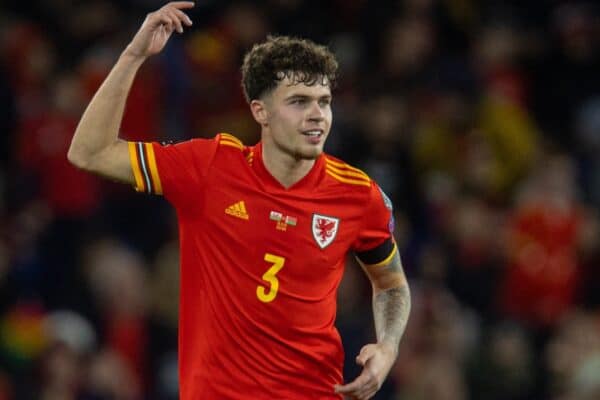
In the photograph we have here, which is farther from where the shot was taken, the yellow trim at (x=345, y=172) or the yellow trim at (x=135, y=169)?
the yellow trim at (x=345, y=172)

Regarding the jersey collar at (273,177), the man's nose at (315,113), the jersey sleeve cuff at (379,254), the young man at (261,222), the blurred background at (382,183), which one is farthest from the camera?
the blurred background at (382,183)

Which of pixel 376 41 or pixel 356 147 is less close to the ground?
pixel 376 41

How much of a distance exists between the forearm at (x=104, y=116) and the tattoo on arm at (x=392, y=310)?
1.39 meters

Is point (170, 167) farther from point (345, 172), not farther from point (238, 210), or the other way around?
point (345, 172)

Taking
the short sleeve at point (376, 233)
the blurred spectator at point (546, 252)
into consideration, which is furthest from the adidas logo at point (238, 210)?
the blurred spectator at point (546, 252)

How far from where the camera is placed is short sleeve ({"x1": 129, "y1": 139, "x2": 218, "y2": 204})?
5.86 m

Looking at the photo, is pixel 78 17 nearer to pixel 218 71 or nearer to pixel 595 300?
pixel 218 71

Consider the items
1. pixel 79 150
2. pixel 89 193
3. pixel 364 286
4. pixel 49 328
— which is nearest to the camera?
pixel 79 150

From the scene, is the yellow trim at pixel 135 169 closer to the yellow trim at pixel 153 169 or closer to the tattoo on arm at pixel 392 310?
the yellow trim at pixel 153 169

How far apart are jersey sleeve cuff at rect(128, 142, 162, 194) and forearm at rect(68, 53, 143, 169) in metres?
0.13

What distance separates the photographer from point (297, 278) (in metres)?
5.95

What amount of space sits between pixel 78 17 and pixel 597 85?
4.57 m

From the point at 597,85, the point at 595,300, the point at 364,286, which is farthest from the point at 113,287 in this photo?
the point at 597,85

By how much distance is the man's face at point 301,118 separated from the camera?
5949mm
